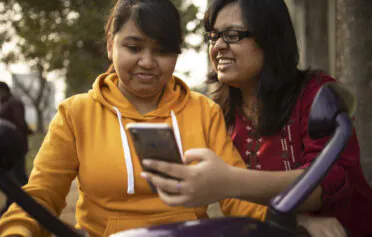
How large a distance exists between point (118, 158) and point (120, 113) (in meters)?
0.20

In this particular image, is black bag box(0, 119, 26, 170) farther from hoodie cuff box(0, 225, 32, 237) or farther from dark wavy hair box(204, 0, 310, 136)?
dark wavy hair box(204, 0, 310, 136)

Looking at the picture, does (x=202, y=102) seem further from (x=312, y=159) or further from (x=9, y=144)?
(x=9, y=144)

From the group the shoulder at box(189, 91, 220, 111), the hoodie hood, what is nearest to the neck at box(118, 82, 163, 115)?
the hoodie hood

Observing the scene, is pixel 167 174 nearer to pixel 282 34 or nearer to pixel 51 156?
pixel 51 156

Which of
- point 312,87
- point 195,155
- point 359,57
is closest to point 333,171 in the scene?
point 312,87

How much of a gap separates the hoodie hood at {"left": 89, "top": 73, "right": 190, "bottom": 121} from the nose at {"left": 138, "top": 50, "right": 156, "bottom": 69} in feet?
0.69

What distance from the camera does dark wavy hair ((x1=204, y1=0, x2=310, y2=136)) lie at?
2.23 metres

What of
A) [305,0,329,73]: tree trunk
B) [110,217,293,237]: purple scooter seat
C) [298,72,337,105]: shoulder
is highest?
[298,72,337,105]: shoulder

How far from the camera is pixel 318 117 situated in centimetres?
125

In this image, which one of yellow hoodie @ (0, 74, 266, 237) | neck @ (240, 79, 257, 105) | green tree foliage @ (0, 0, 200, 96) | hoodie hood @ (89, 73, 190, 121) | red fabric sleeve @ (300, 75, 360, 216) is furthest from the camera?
green tree foliage @ (0, 0, 200, 96)

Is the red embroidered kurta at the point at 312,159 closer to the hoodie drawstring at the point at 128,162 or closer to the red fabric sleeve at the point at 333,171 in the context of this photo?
the red fabric sleeve at the point at 333,171

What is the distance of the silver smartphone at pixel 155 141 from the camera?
112cm

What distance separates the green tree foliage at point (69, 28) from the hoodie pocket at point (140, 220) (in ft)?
31.2

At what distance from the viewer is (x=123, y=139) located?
1866 millimetres
